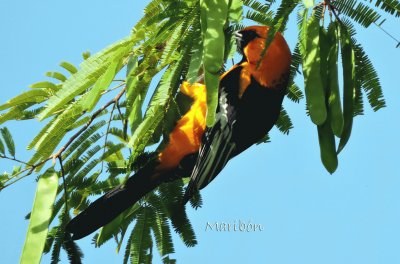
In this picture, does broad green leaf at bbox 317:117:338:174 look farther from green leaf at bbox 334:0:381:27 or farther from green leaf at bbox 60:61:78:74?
green leaf at bbox 60:61:78:74

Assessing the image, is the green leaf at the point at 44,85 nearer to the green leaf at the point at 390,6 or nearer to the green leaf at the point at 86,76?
the green leaf at the point at 86,76

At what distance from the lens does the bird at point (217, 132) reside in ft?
11.5

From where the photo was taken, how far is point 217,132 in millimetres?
3660

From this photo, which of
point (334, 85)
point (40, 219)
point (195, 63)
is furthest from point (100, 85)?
point (334, 85)

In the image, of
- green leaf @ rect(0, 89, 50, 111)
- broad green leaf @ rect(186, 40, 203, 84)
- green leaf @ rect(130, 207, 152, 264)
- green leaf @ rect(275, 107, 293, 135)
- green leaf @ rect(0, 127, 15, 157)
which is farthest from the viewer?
green leaf @ rect(275, 107, 293, 135)

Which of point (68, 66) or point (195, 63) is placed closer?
point (195, 63)

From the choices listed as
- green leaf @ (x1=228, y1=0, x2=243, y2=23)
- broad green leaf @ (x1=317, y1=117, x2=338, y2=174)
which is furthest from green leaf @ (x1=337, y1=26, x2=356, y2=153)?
green leaf @ (x1=228, y1=0, x2=243, y2=23)

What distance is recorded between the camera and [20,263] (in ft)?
8.57

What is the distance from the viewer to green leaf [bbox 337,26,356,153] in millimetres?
2700

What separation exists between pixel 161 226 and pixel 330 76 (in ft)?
4.52

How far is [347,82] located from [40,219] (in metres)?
1.32

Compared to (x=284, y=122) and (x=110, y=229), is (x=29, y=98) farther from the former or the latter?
(x=284, y=122)

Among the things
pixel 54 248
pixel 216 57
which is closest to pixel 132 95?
pixel 216 57

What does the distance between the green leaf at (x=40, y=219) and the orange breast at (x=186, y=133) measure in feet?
2.90
